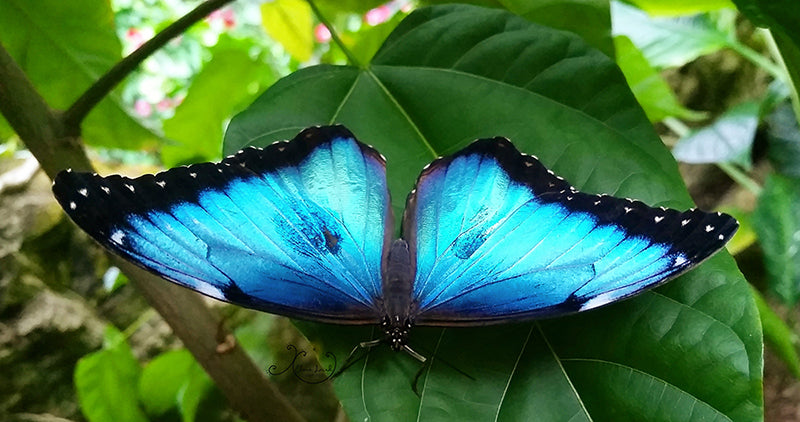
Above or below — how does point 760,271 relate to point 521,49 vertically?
below

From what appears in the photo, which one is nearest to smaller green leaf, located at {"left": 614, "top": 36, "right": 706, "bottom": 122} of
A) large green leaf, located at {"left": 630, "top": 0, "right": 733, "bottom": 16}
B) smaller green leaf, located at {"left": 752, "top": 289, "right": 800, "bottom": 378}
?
large green leaf, located at {"left": 630, "top": 0, "right": 733, "bottom": 16}

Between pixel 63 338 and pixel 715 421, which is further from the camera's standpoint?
pixel 63 338

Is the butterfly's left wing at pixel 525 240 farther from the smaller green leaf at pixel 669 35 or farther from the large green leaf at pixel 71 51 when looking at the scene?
the smaller green leaf at pixel 669 35

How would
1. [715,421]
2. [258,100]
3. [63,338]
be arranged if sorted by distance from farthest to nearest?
[63,338]
[258,100]
[715,421]

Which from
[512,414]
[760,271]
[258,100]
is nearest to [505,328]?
[512,414]

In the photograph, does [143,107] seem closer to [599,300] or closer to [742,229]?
[742,229]

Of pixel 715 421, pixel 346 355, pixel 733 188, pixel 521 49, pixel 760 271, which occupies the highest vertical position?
pixel 521 49

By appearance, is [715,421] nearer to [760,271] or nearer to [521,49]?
[521,49]

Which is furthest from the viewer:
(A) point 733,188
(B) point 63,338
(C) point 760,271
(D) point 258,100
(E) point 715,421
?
(A) point 733,188
